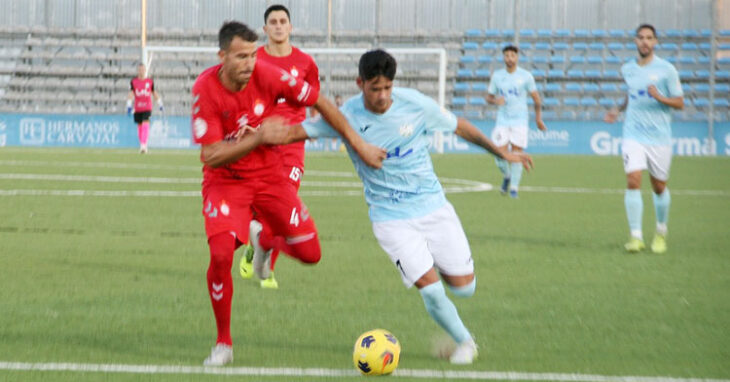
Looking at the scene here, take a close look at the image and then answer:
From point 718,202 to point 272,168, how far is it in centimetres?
1143

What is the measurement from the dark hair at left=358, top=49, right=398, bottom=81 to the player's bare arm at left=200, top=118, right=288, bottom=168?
1.67ft

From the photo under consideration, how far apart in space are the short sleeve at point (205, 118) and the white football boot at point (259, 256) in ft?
6.38

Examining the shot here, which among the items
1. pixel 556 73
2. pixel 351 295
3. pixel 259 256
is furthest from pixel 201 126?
pixel 556 73

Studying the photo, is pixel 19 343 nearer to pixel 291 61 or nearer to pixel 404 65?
pixel 291 61

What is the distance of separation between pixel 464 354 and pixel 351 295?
2232mm

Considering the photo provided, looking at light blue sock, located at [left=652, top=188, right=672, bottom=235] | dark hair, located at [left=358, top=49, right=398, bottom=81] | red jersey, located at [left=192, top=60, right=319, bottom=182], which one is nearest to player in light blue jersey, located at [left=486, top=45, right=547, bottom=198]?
light blue sock, located at [left=652, top=188, right=672, bottom=235]

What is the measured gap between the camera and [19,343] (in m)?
5.80

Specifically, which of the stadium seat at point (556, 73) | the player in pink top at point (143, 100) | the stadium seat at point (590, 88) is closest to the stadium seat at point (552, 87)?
the stadium seat at point (556, 73)

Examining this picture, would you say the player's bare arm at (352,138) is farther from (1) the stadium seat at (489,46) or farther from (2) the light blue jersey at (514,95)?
(1) the stadium seat at (489,46)

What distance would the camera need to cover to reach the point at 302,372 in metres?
5.15

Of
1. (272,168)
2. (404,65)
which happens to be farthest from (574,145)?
(272,168)

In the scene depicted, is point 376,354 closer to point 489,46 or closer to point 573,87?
point 573,87

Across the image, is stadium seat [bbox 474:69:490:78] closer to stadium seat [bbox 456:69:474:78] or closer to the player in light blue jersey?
stadium seat [bbox 456:69:474:78]

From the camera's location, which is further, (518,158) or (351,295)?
(351,295)
